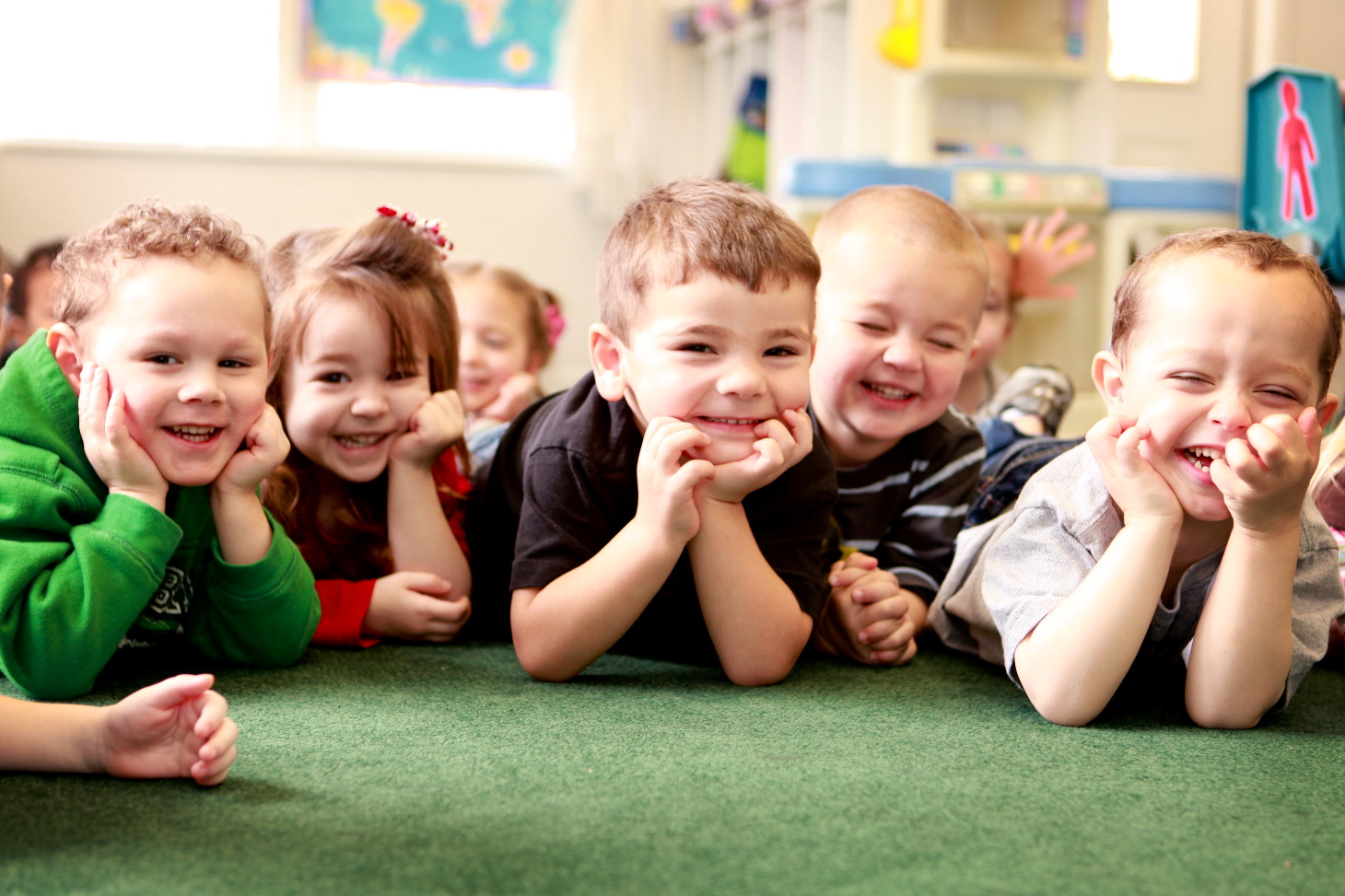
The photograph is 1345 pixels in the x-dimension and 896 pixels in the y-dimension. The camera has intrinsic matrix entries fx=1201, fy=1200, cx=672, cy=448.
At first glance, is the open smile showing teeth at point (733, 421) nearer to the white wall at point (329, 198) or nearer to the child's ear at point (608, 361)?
the child's ear at point (608, 361)

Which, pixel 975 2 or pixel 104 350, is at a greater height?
pixel 975 2

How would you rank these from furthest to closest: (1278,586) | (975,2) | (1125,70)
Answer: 1. (1125,70)
2. (975,2)
3. (1278,586)

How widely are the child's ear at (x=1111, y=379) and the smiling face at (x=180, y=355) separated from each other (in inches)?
28.0

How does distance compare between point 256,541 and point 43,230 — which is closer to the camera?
point 256,541

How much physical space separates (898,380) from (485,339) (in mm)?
885

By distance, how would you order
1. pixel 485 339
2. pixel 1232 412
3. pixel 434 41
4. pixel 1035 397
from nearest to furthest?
pixel 1232 412
pixel 1035 397
pixel 485 339
pixel 434 41

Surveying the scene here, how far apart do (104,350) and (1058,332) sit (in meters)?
2.17

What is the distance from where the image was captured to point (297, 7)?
3572 mm

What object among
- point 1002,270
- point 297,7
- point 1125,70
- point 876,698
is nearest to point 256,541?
point 876,698

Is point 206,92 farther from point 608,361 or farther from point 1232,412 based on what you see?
point 1232,412

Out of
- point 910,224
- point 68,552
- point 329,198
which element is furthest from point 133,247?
point 329,198

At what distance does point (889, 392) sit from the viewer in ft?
4.18

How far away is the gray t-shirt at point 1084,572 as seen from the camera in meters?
0.98

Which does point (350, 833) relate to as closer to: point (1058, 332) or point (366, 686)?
point (366, 686)
